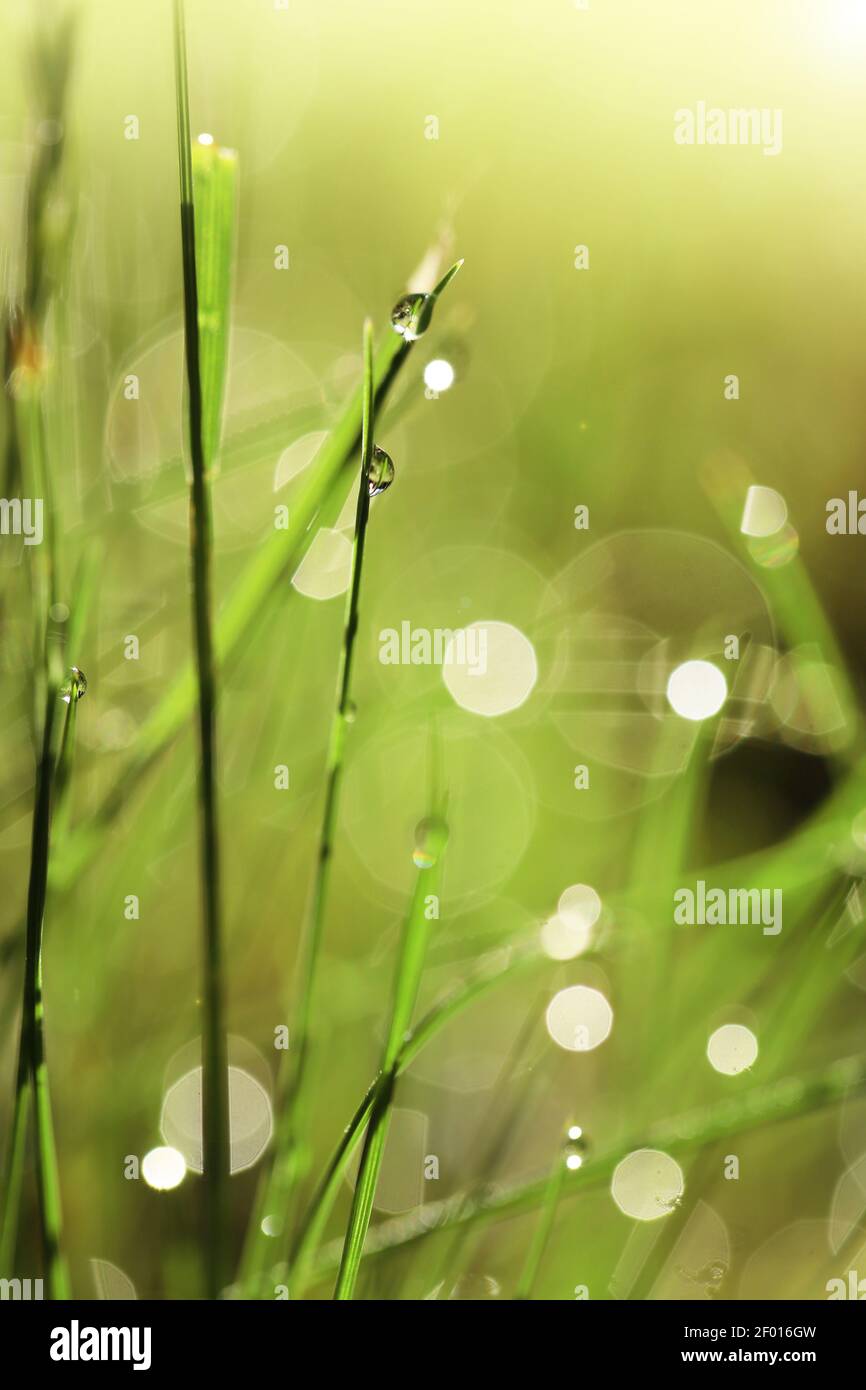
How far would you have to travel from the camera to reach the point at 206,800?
0.31 m

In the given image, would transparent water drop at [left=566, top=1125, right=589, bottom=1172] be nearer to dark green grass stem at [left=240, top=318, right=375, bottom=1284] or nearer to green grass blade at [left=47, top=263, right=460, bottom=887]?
dark green grass stem at [left=240, top=318, right=375, bottom=1284]

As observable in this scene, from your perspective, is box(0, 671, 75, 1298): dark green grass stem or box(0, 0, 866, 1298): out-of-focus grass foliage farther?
box(0, 0, 866, 1298): out-of-focus grass foliage

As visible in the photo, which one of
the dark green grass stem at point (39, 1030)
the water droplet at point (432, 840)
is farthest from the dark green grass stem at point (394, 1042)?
the dark green grass stem at point (39, 1030)

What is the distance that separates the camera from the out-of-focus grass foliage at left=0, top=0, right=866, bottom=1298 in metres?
0.48

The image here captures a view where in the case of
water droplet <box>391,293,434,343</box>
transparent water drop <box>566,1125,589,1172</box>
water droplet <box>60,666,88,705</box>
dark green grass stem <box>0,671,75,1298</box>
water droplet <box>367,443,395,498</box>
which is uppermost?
water droplet <box>391,293,434,343</box>

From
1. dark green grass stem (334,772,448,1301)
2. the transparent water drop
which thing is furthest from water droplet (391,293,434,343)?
the transparent water drop

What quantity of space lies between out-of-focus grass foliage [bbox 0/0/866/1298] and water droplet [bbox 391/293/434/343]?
4cm

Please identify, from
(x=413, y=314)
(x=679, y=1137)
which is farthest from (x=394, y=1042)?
(x=413, y=314)

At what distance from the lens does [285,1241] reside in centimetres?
44

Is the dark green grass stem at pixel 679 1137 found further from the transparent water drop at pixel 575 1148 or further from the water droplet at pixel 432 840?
the water droplet at pixel 432 840

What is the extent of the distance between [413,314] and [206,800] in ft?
0.73

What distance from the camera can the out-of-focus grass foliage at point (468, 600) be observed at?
475mm

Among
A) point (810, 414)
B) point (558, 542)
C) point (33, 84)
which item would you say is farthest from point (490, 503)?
point (33, 84)

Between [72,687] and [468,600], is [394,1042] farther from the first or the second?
[468,600]
